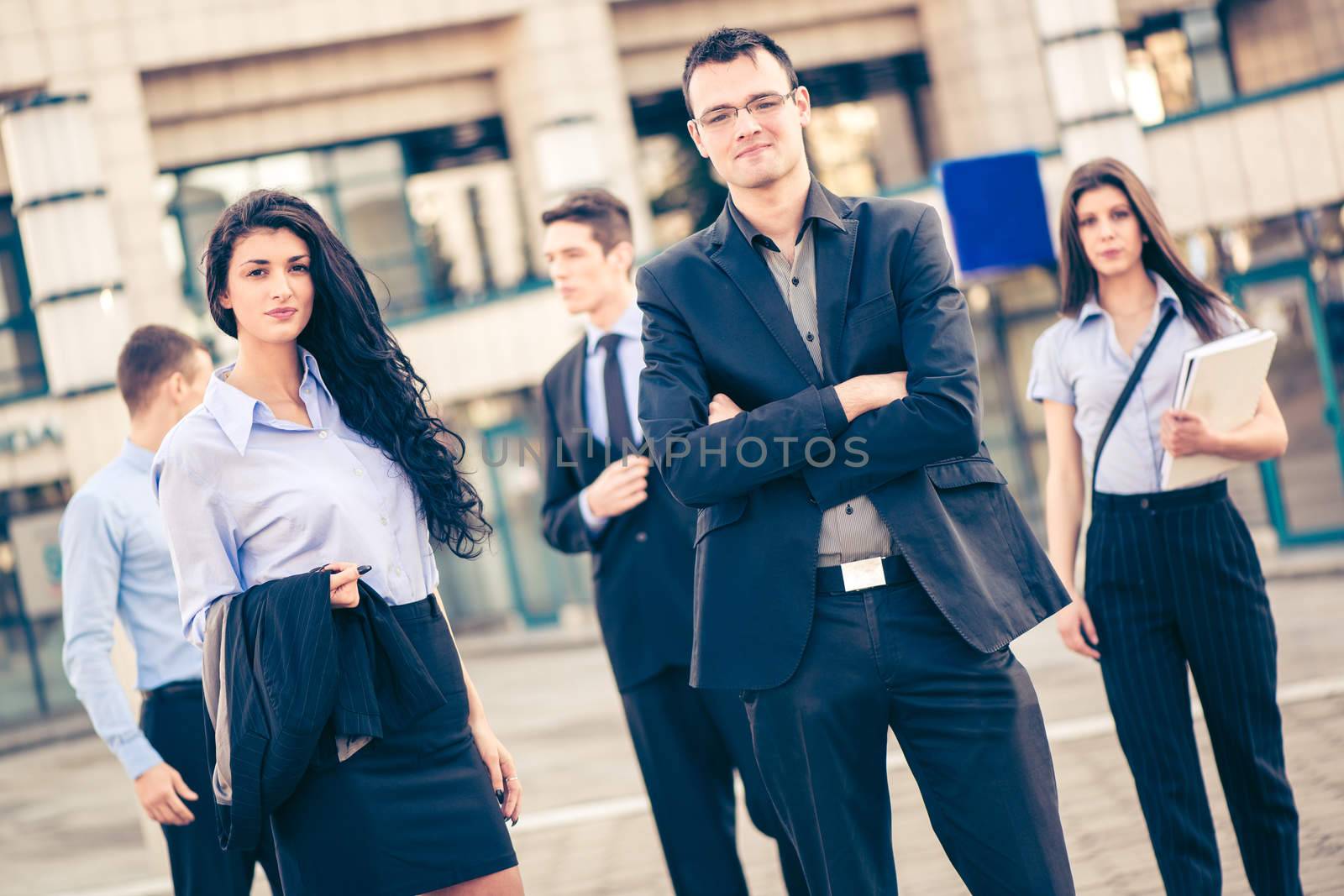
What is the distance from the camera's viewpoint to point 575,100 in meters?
17.1

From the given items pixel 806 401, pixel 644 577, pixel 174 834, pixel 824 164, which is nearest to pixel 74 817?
pixel 174 834

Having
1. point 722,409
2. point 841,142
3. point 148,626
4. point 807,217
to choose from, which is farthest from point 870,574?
point 841,142

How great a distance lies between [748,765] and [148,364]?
2134 millimetres

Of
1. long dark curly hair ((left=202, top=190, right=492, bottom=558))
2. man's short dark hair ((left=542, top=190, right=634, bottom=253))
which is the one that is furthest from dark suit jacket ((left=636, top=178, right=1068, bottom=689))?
man's short dark hair ((left=542, top=190, right=634, bottom=253))

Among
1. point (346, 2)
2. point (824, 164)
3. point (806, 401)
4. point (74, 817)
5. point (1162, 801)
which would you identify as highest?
point (346, 2)

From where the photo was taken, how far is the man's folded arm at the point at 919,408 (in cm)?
272

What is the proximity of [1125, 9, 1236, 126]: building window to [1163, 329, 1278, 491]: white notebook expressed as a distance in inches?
612

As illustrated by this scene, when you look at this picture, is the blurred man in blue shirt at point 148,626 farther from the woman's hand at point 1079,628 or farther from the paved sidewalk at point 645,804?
the woman's hand at point 1079,628

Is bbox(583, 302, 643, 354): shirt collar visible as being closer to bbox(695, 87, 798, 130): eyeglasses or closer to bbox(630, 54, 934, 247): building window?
bbox(695, 87, 798, 130): eyeglasses

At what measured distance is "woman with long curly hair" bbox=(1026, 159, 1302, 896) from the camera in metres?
3.62

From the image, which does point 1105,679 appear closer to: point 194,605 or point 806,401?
point 806,401

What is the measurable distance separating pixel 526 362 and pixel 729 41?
1450cm

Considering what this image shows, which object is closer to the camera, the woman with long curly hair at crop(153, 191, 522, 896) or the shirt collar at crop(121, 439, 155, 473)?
the woman with long curly hair at crop(153, 191, 522, 896)

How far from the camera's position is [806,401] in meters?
2.76
